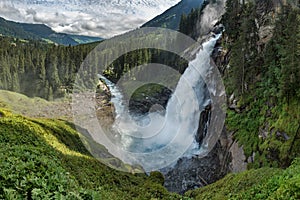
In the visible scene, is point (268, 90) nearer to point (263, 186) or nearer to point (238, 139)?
point (238, 139)

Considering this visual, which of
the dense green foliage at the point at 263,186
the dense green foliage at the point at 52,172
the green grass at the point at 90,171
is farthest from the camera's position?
the dense green foliage at the point at 263,186

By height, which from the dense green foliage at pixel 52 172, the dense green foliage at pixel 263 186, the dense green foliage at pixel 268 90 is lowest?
the dense green foliage at pixel 52 172

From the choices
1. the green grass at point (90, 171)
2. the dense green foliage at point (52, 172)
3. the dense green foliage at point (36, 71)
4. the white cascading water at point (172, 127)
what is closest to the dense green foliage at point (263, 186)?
the green grass at point (90, 171)

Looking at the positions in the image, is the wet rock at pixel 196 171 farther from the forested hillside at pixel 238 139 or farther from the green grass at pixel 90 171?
the green grass at pixel 90 171

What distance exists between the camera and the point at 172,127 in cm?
4356

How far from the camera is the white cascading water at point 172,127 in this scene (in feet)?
116

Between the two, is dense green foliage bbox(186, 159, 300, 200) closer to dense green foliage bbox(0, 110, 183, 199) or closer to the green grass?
the green grass

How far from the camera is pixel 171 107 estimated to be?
50406 millimetres

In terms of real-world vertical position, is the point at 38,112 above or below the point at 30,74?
below

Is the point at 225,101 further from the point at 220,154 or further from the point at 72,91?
the point at 72,91

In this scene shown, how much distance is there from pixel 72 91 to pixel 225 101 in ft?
190

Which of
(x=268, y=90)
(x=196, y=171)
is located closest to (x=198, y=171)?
(x=196, y=171)

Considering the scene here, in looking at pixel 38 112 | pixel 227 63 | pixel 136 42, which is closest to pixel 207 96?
pixel 227 63

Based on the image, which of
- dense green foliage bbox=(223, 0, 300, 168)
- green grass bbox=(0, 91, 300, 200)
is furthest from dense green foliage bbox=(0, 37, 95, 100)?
green grass bbox=(0, 91, 300, 200)
